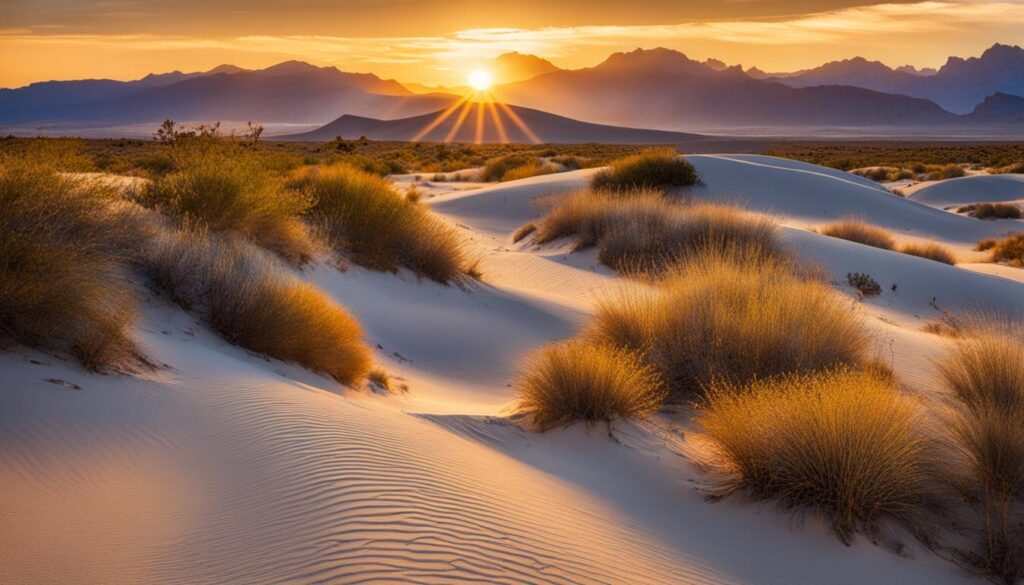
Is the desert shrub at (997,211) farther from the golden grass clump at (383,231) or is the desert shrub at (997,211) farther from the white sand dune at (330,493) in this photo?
the white sand dune at (330,493)

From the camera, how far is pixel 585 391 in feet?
21.7

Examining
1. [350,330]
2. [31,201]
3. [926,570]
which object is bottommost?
[926,570]

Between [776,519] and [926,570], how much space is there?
2.86 ft

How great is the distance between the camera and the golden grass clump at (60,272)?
5.26m

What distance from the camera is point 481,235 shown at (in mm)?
20750

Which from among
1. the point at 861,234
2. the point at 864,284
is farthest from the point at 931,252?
the point at 864,284

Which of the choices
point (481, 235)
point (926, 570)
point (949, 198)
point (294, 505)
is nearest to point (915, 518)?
point (926, 570)

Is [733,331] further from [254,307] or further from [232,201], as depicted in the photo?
[232,201]

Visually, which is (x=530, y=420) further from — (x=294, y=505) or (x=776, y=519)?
(x=294, y=505)

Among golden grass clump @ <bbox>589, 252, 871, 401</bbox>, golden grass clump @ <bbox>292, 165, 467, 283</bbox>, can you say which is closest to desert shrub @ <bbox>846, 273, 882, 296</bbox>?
golden grass clump @ <bbox>589, 252, 871, 401</bbox>

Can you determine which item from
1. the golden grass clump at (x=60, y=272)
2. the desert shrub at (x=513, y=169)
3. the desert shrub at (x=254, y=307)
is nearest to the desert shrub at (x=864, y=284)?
the desert shrub at (x=254, y=307)

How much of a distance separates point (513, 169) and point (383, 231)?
804 inches

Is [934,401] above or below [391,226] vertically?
below

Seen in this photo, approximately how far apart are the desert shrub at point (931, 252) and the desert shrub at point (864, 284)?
457cm
